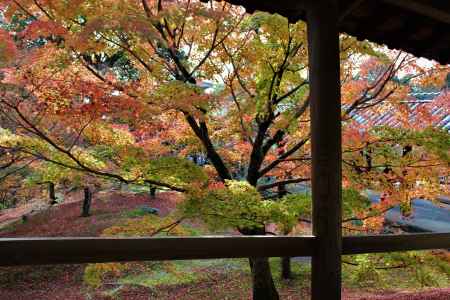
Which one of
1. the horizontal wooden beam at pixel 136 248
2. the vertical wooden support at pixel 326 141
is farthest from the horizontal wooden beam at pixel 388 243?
the horizontal wooden beam at pixel 136 248

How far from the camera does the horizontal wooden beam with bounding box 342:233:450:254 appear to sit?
2.16m

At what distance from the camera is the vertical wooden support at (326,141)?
202cm

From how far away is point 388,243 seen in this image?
2.24 meters

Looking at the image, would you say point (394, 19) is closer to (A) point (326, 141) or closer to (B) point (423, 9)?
(B) point (423, 9)

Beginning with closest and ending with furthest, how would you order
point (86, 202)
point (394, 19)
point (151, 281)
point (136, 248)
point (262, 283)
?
point (136, 248)
point (394, 19)
point (262, 283)
point (151, 281)
point (86, 202)


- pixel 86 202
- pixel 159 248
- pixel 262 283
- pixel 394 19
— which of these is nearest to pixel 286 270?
pixel 262 283

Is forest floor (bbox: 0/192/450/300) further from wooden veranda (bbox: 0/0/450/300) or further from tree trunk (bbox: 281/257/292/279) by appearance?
wooden veranda (bbox: 0/0/450/300)

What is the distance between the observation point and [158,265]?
9.09 metres

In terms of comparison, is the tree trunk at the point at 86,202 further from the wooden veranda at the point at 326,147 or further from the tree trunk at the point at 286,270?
the wooden veranda at the point at 326,147

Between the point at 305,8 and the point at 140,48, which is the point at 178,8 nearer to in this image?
the point at 140,48

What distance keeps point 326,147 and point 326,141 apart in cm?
3

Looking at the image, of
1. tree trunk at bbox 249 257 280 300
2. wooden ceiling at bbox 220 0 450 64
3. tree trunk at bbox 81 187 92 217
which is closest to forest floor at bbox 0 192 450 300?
tree trunk at bbox 81 187 92 217

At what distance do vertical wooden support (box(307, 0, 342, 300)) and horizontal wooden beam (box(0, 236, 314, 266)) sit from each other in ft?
0.54

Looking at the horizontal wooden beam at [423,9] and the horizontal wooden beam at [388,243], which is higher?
the horizontal wooden beam at [423,9]
